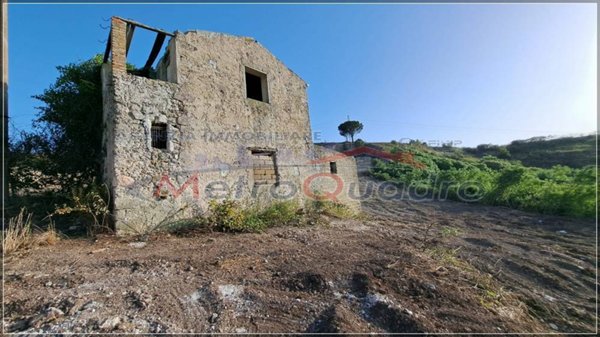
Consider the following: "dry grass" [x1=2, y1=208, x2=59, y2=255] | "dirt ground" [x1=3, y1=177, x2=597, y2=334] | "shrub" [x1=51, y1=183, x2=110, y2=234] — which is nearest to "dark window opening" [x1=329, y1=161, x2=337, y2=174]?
"dirt ground" [x1=3, y1=177, x2=597, y2=334]

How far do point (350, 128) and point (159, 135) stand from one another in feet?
102

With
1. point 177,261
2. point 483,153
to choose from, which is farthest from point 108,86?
point 483,153

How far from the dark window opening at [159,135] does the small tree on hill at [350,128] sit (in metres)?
30.9

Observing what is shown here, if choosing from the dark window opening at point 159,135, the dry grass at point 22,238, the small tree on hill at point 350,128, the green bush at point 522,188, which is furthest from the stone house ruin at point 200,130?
the small tree on hill at point 350,128

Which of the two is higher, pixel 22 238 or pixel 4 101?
pixel 4 101

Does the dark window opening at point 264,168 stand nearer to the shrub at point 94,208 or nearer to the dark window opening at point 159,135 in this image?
the dark window opening at point 159,135

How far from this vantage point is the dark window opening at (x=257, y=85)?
7.61 metres

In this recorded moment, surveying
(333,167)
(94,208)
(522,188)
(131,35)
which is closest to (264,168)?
(333,167)

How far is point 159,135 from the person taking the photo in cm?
550

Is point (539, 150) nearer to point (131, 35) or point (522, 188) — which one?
point (522, 188)

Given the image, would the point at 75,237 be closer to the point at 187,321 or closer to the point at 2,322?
the point at 2,322

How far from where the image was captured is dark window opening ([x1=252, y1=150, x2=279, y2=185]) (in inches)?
271

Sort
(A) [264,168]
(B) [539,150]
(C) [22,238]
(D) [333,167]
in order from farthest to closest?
(B) [539,150] < (D) [333,167] < (A) [264,168] < (C) [22,238]

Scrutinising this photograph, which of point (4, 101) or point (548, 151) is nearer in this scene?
point (4, 101)
